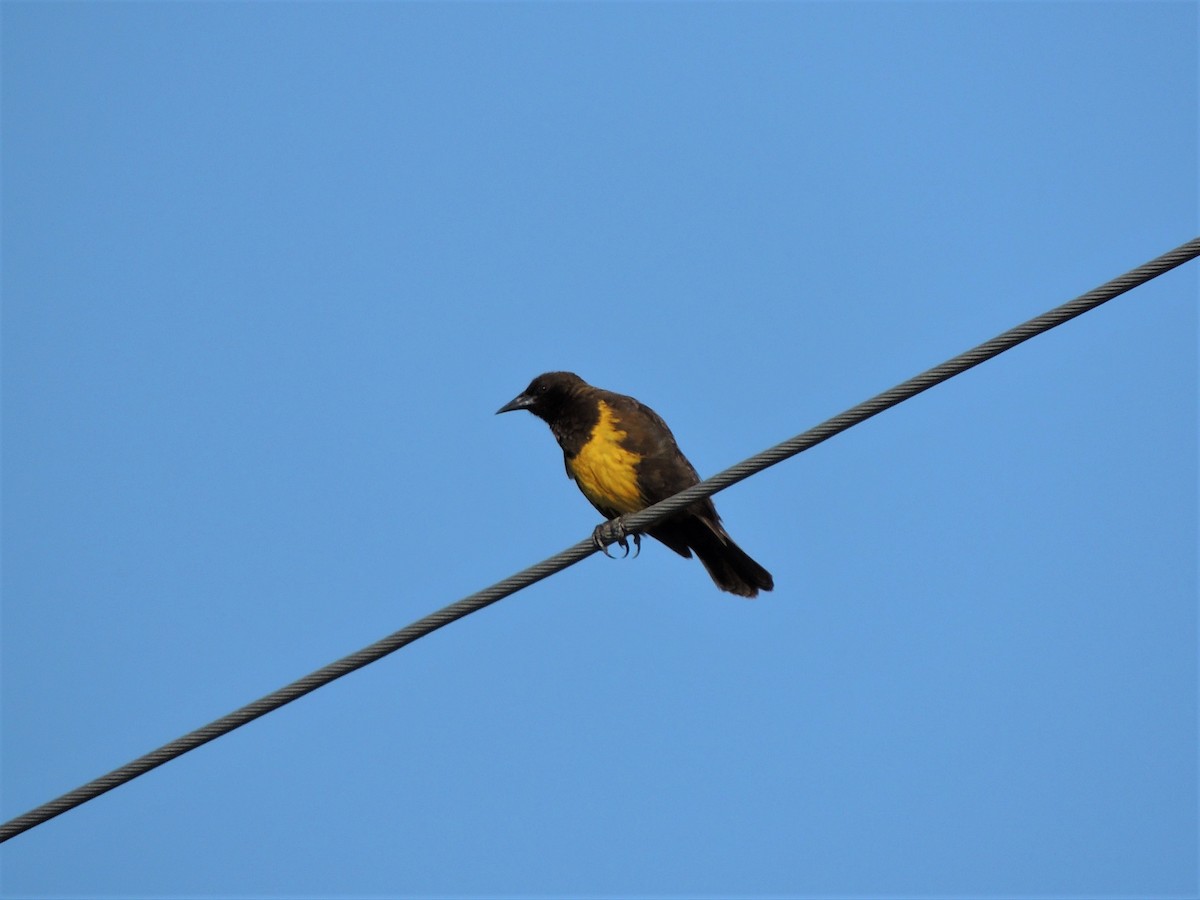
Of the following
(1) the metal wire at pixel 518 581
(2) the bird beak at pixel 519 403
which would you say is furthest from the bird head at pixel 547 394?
(1) the metal wire at pixel 518 581

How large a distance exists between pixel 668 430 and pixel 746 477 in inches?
118

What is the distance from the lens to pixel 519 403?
8.80m

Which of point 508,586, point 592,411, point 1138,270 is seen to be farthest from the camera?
point 592,411

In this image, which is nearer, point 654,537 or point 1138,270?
point 1138,270

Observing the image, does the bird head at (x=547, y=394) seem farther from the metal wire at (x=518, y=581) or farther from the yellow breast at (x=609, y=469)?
the metal wire at (x=518, y=581)

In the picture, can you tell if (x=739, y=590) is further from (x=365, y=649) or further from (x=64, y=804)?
(x=64, y=804)

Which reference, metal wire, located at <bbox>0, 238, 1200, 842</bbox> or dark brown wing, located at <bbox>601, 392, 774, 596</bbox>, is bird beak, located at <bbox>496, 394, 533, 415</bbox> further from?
metal wire, located at <bbox>0, 238, 1200, 842</bbox>

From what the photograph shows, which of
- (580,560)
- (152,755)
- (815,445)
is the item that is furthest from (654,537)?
(152,755)

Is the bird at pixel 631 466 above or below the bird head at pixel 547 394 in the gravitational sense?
below

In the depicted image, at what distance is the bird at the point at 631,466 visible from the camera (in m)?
7.99

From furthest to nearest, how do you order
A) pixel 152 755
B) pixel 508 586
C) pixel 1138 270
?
1. pixel 508 586
2. pixel 152 755
3. pixel 1138 270

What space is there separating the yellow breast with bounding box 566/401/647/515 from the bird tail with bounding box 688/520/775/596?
18.9 inches

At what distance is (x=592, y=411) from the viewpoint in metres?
8.34

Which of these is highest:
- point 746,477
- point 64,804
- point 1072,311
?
point 1072,311
